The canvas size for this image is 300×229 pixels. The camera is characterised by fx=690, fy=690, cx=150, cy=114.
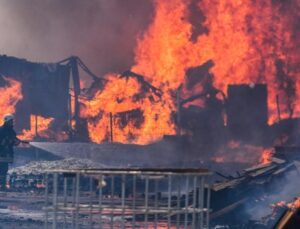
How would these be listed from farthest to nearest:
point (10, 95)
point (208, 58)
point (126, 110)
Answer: point (10, 95) → point (126, 110) → point (208, 58)

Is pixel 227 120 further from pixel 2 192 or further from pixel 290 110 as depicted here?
pixel 2 192

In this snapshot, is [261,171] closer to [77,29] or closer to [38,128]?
[38,128]

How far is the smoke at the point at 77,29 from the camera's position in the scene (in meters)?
47.3

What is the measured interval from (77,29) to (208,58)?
14909 millimetres

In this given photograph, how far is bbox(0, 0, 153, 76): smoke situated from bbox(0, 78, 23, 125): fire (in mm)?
7909

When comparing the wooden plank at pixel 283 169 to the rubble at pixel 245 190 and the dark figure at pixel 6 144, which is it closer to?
the rubble at pixel 245 190

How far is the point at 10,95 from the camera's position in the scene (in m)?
42.3

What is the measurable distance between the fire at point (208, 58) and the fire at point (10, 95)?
4.31 meters

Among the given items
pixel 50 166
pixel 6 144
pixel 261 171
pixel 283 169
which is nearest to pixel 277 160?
pixel 261 171

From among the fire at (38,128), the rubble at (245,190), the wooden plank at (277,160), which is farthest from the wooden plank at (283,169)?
the fire at (38,128)

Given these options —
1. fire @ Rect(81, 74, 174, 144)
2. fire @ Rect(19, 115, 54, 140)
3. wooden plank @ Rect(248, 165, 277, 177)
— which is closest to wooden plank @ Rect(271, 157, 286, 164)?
wooden plank @ Rect(248, 165, 277, 177)

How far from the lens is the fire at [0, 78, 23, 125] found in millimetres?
42156

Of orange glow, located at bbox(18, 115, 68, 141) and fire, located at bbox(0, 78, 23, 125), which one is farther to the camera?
fire, located at bbox(0, 78, 23, 125)

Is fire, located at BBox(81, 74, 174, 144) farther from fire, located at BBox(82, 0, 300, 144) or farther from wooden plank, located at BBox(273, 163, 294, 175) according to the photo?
wooden plank, located at BBox(273, 163, 294, 175)
